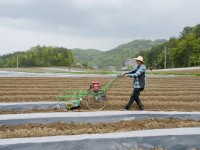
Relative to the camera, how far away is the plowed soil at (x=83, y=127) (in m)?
5.95

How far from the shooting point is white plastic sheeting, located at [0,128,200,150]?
16.5 ft

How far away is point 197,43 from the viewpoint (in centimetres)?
6138

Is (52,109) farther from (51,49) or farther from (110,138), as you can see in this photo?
(51,49)

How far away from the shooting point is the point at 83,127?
6.52 meters

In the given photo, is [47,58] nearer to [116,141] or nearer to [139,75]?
[139,75]

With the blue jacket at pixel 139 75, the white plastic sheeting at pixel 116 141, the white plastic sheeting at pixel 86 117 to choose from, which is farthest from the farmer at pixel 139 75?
the white plastic sheeting at pixel 116 141

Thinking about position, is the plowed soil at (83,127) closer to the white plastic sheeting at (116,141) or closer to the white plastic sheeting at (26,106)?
the white plastic sheeting at (116,141)

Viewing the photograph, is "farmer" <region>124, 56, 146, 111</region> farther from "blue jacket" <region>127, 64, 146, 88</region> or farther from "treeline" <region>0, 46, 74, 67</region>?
"treeline" <region>0, 46, 74, 67</region>

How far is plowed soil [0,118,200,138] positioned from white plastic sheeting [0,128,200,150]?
0.60 meters

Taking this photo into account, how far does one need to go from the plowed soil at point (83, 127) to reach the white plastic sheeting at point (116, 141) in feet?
1.95

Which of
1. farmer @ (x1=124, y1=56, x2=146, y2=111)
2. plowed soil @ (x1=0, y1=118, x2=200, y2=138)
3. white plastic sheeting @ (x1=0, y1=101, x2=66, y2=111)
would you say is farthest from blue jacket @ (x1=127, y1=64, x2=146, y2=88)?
white plastic sheeting @ (x1=0, y1=101, x2=66, y2=111)

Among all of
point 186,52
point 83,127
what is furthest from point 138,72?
point 186,52

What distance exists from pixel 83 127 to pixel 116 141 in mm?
1423

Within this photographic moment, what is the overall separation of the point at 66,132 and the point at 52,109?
2428 mm
